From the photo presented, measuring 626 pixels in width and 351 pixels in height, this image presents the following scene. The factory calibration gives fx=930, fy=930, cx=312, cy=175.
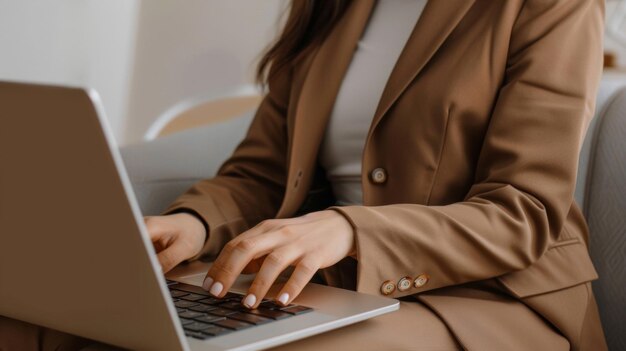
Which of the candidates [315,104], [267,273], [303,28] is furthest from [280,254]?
[303,28]

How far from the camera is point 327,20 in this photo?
119 cm

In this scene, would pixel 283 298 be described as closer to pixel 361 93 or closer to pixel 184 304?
pixel 184 304

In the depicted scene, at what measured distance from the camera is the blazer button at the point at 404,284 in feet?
2.79

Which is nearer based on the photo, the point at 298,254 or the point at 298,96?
the point at 298,254

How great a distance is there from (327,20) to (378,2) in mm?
76

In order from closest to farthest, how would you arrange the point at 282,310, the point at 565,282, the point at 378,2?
1. the point at 282,310
2. the point at 565,282
3. the point at 378,2

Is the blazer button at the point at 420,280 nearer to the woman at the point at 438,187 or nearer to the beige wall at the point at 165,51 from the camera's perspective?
the woman at the point at 438,187

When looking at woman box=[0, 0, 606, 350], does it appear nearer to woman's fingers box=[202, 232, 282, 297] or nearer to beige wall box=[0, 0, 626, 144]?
woman's fingers box=[202, 232, 282, 297]

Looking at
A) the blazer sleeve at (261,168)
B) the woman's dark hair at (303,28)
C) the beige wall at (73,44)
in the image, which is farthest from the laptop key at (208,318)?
the beige wall at (73,44)

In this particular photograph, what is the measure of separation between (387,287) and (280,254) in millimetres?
135

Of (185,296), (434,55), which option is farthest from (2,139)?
(434,55)

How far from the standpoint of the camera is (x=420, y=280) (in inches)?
33.8

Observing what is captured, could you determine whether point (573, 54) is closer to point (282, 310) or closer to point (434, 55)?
point (434, 55)

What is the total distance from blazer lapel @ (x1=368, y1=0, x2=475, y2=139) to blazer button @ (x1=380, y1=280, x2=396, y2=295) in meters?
0.21
